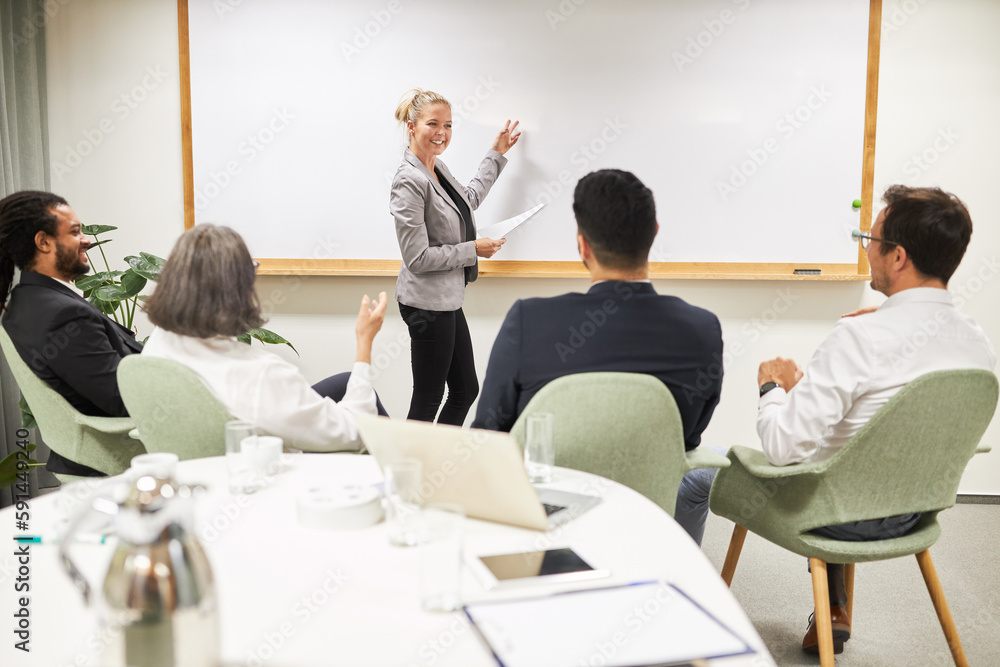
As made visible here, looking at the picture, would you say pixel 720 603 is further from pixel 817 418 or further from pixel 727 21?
pixel 727 21

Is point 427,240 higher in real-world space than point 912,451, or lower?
higher

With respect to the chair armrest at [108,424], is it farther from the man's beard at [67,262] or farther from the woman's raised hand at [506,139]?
the woman's raised hand at [506,139]

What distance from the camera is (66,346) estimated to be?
86.9 inches

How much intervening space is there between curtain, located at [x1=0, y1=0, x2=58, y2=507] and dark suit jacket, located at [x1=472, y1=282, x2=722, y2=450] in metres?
Result: 2.66

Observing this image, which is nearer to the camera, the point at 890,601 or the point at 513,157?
the point at 890,601

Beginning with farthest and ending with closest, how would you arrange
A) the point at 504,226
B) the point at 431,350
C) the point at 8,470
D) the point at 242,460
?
the point at 504,226 → the point at 431,350 → the point at 8,470 → the point at 242,460

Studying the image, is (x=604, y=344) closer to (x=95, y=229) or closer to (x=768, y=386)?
(x=768, y=386)

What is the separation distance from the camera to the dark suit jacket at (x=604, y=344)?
164 centimetres

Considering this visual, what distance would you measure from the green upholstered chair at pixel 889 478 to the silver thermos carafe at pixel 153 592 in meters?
1.42

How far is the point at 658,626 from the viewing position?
84cm

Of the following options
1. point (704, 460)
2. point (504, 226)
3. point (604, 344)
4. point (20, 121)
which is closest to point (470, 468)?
point (604, 344)

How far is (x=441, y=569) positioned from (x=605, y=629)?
8.1 inches

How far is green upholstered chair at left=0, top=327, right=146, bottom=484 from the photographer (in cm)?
220

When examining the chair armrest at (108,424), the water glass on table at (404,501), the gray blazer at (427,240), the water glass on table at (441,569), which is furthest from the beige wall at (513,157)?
the water glass on table at (441,569)
